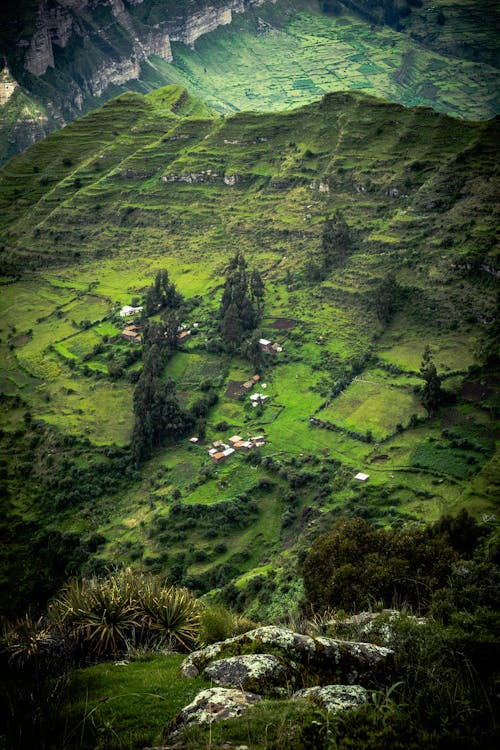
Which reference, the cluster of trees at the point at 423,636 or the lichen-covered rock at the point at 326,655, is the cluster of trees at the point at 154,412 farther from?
the lichen-covered rock at the point at 326,655

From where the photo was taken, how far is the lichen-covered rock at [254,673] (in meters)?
11.1

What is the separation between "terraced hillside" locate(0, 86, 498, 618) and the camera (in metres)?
48.5

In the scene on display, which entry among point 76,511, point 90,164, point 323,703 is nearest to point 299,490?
point 76,511

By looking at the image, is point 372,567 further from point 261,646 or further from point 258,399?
point 258,399

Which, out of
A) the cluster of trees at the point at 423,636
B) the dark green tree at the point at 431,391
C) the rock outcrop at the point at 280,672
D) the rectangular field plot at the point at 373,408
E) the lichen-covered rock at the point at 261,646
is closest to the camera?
the cluster of trees at the point at 423,636

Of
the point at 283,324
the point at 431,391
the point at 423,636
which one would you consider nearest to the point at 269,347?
the point at 283,324

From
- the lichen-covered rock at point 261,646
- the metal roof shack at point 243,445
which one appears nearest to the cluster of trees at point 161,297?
the metal roof shack at point 243,445

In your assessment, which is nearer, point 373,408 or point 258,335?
point 373,408

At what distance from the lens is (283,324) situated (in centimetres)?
7769

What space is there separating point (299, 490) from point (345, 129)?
238ft

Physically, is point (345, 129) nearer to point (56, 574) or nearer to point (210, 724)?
point (56, 574)

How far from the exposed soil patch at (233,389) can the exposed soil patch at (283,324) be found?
38.6 feet

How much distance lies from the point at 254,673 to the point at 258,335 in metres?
63.6

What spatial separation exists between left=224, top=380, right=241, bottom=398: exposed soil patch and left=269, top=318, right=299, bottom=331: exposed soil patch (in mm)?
11768
